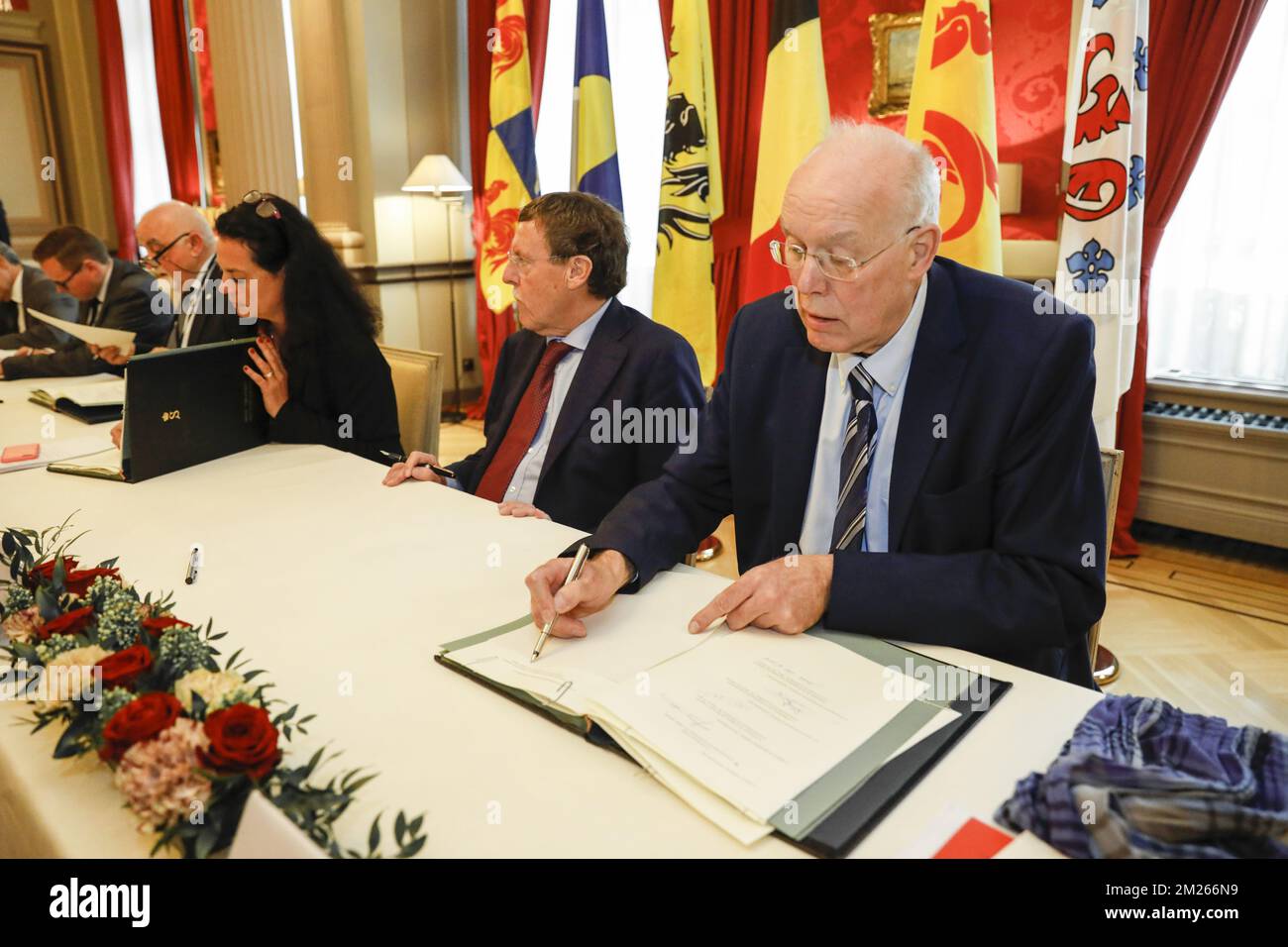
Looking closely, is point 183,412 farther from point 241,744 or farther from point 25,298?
point 25,298

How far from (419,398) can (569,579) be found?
1.53 meters

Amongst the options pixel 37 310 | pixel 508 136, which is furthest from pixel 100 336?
pixel 508 136

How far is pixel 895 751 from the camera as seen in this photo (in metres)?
0.92

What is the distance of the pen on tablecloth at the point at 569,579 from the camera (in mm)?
1129

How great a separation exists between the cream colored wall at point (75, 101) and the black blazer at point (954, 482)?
8.81 metres

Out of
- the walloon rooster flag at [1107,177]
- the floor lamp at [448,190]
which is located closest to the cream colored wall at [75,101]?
the floor lamp at [448,190]

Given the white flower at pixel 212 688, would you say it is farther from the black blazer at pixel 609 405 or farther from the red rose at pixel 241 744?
the black blazer at pixel 609 405

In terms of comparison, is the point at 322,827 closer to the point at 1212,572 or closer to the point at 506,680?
the point at 506,680

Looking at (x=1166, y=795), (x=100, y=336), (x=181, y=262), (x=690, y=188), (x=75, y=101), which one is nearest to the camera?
(x=1166, y=795)

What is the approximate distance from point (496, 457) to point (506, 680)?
4.27ft

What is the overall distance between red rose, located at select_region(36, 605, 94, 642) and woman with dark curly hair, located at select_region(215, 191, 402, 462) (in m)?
1.29

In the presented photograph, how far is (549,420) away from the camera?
2.28 meters

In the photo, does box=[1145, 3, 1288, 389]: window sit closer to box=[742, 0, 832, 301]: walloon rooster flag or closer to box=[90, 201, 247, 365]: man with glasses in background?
box=[742, 0, 832, 301]: walloon rooster flag
